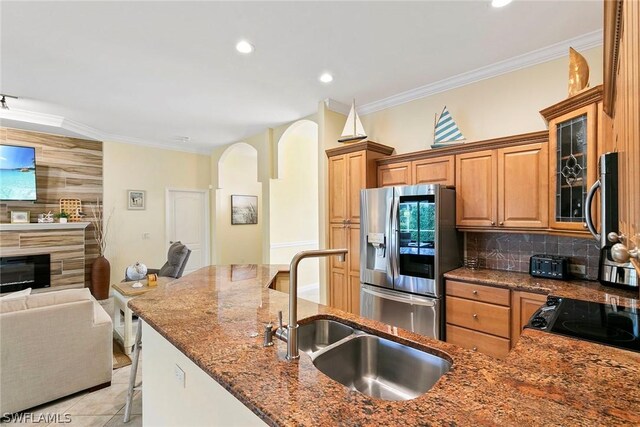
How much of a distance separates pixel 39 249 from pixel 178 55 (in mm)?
4059

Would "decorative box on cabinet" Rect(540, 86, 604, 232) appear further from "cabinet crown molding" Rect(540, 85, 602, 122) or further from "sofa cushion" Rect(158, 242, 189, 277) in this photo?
"sofa cushion" Rect(158, 242, 189, 277)

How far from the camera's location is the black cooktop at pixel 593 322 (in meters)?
1.27

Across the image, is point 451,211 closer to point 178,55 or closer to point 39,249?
point 178,55

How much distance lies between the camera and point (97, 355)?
2.52 m

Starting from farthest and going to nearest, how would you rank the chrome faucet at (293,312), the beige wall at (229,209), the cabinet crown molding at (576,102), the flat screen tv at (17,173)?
1. the beige wall at (229,209)
2. the flat screen tv at (17,173)
3. the cabinet crown molding at (576,102)
4. the chrome faucet at (293,312)

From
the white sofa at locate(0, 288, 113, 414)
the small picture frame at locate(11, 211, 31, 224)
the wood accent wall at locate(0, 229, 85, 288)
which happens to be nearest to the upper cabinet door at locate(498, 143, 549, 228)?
the white sofa at locate(0, 288, 113, 414)

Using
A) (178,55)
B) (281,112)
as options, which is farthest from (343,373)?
(281,112)

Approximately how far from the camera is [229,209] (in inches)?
253

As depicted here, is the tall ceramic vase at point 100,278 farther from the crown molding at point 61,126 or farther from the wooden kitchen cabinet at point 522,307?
the wooden kitchen cabinet at point 522,307

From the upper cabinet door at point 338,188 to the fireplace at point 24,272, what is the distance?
15.0 ft

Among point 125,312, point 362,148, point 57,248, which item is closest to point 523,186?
point 362,148

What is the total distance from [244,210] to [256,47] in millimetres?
4541

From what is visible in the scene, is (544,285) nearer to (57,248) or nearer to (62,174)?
(57,248)

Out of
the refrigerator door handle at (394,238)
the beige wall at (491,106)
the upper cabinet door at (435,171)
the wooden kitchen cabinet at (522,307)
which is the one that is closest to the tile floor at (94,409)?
the refrigerator door handle at (394,238)
